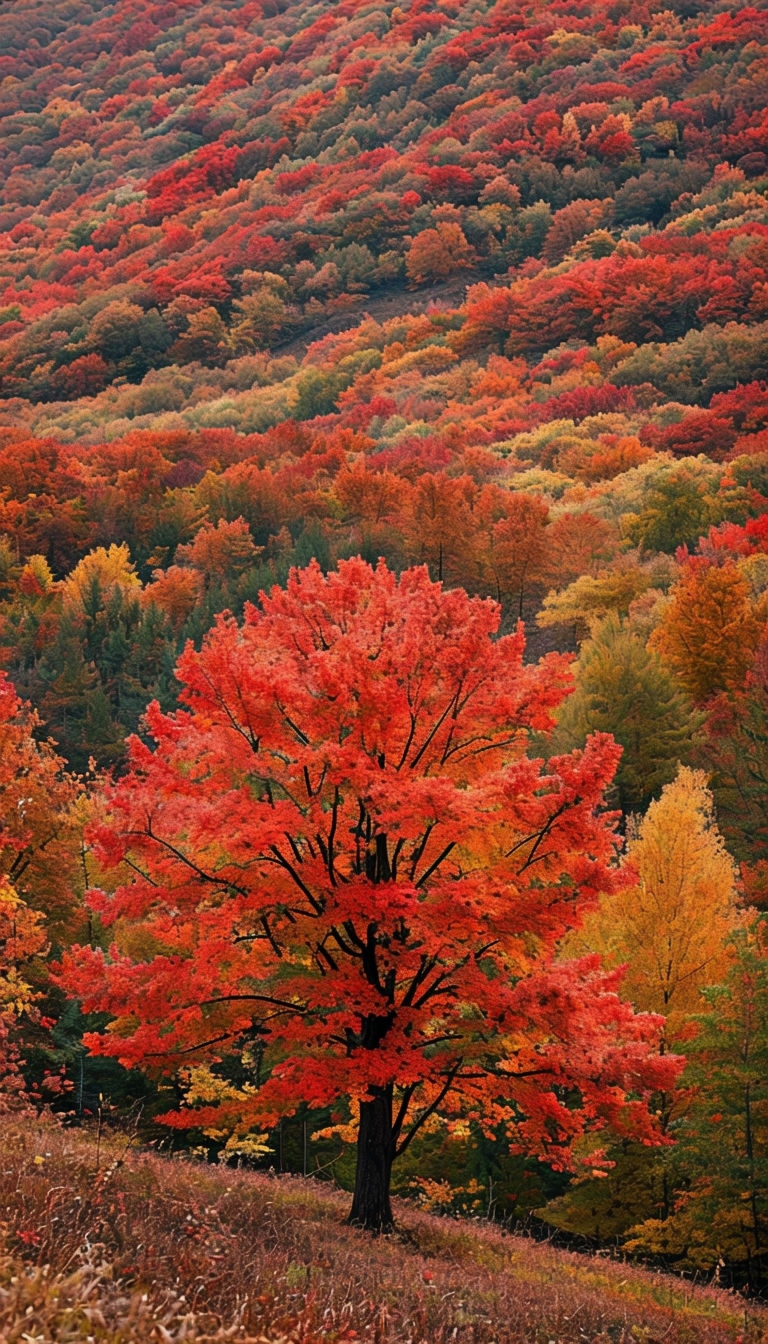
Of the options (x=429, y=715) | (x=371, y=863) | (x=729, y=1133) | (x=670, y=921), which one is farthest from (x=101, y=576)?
(x=429, y=715)

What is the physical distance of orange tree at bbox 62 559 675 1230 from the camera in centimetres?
1301

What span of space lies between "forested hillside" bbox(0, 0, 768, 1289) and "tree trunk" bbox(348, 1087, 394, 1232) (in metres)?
0.11

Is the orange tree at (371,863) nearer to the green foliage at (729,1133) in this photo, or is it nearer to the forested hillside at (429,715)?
the forested hillside at (429,715)

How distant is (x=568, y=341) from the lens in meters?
125

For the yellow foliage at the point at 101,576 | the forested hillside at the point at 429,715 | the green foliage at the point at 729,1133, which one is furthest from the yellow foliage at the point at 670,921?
the yellow foliage at the point at 101,576

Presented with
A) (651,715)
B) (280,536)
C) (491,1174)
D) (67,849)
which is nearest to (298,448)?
(280,536)

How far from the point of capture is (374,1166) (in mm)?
15180

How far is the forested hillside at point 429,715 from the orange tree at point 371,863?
6 centimetres

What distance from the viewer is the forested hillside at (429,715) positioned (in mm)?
13438

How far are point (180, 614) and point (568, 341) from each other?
231ft

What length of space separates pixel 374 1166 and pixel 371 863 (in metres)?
4.02

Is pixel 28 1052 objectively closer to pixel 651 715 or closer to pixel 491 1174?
pixel 491 1174

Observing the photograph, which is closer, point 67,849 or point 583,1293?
point 583,1293

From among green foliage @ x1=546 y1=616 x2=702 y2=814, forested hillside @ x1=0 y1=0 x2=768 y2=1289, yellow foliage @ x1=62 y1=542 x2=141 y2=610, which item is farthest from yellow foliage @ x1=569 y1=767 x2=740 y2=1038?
yellow foliage @ x1=62 y1=542 x2=141 y2=610
